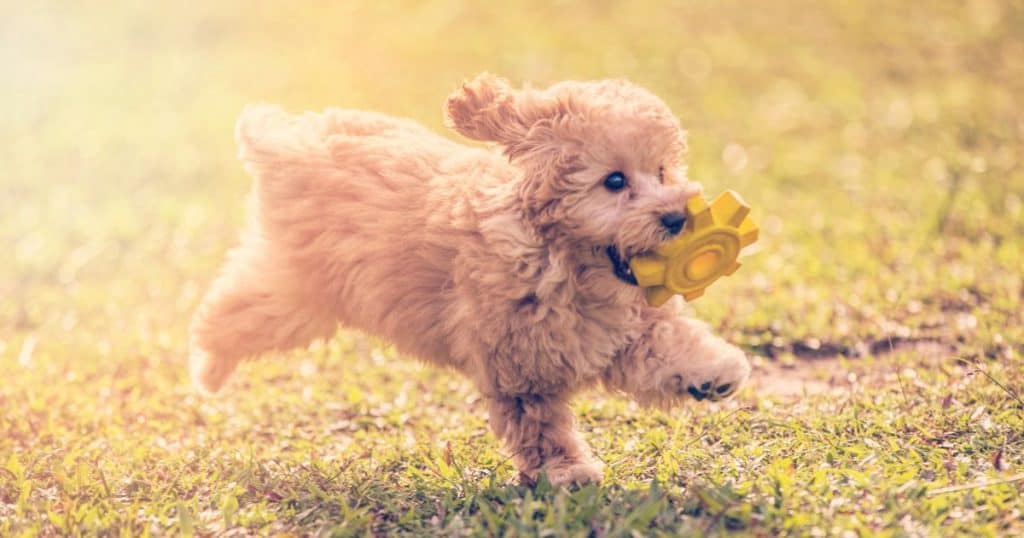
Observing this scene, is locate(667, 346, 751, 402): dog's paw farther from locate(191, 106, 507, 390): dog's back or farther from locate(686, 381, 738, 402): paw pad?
locate(191, 106, 507, 390): dog's back

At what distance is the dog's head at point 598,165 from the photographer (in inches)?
164

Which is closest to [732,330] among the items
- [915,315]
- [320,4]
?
[915,315]

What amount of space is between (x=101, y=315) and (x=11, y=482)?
2.93m

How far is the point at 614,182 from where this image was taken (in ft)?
13.9

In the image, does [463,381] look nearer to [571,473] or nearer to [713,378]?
[571,473]

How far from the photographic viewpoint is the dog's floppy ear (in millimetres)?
4383

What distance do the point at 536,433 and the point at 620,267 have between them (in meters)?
0.70

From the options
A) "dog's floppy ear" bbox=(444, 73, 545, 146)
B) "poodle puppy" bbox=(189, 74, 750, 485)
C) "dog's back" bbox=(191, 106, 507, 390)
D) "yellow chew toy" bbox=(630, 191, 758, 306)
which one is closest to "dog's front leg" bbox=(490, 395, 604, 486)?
"poodle puppy" bbox=(189, 74, 750, 485)

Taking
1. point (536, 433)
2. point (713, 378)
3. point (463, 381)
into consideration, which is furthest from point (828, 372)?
point (536, 433)

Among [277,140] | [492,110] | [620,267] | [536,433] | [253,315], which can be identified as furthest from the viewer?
[253,315]

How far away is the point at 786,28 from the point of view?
1327 centimetres

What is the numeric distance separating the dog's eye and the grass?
1026mm

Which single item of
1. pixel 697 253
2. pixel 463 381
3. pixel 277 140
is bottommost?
pixel 463 381

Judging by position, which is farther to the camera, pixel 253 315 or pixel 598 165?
pixel 253 315
